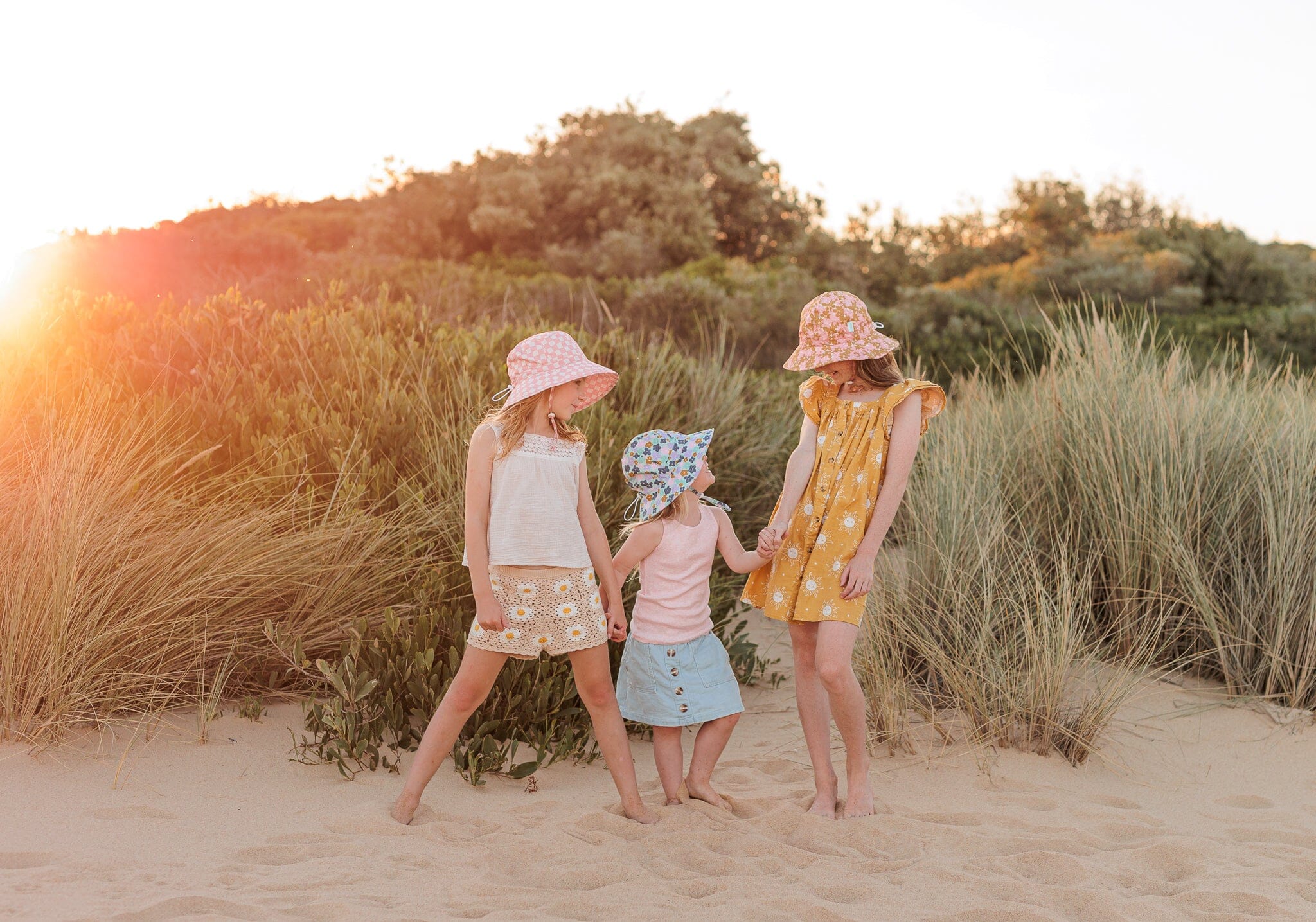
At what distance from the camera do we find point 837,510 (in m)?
3.62

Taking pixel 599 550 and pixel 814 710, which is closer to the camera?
pixel 599 550

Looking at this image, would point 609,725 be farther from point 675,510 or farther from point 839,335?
point 839,335

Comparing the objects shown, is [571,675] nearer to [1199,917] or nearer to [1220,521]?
[1199,917]

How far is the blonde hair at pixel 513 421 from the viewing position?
3396 mm

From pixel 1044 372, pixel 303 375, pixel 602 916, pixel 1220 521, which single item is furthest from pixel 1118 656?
pixel 303 375

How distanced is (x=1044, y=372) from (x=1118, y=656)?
1.73 m

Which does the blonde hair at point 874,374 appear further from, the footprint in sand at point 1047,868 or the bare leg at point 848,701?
the footprint in sand at point 1047,868

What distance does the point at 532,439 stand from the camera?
3424 mm

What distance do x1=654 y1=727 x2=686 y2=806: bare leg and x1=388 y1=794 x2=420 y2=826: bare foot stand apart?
31.7 inches

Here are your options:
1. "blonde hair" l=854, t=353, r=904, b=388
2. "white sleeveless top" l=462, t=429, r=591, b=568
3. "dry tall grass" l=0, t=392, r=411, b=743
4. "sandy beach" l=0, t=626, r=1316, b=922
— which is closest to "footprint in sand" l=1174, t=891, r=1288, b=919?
"sandy beach" l=0, t=626, r=1316, b=922

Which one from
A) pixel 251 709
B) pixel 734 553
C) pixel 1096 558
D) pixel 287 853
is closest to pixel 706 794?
pixel 734 553

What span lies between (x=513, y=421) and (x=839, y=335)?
3.64 feet

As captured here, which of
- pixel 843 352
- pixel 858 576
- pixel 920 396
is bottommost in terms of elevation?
pixel 858 576

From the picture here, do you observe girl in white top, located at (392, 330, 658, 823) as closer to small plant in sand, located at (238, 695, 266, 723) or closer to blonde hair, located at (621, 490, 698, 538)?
blonde hair, located at (621, 490, 698, 538)
